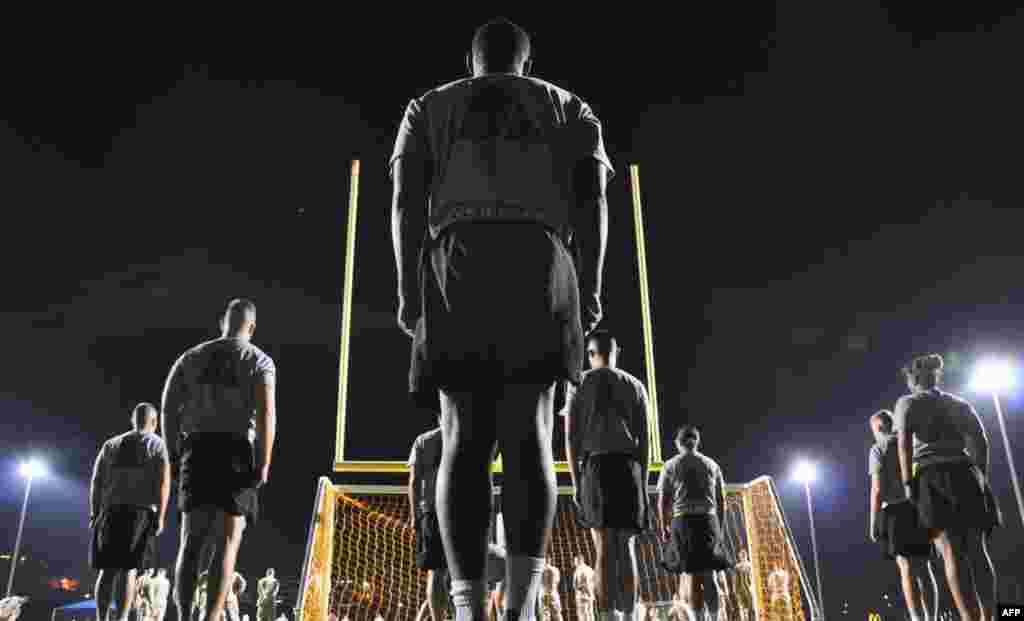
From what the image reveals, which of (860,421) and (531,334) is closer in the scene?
(531,334)

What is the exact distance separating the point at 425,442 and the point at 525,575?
3.40 metres

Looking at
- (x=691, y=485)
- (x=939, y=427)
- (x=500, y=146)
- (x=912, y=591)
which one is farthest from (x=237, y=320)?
(x=912, y=591)

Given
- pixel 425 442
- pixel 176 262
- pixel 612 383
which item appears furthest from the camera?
pixel 176 262

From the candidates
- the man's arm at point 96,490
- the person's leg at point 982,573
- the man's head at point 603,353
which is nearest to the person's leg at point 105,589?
the man's arm at point 96,490

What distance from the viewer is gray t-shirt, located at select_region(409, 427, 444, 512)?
4965 millimetres

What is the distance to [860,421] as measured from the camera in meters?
23.8

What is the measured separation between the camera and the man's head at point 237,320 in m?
3.98

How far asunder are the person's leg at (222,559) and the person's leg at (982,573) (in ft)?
12.1

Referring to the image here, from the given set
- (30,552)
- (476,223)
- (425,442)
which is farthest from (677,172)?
(30,552)

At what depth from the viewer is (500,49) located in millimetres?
2385

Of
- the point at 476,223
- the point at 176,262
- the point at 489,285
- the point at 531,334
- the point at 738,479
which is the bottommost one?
the point at 531,334

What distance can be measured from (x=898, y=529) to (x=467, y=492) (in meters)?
5.18

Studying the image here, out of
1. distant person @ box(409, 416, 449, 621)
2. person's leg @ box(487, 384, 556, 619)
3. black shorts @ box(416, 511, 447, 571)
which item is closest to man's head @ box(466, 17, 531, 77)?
person's leg @ box(487, 384, 556, 619)

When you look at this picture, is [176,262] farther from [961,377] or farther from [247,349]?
[961,377]
